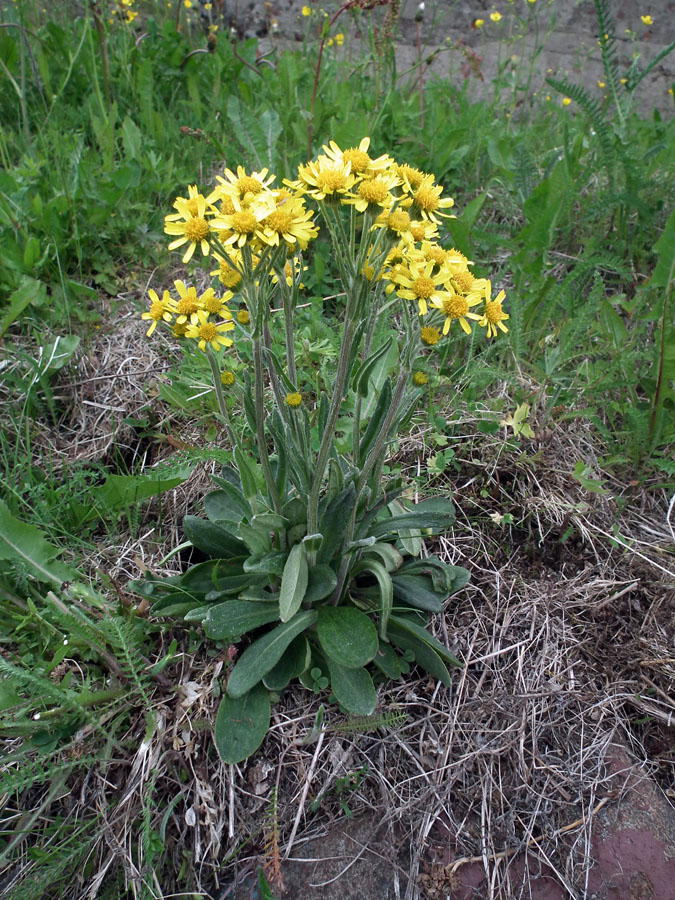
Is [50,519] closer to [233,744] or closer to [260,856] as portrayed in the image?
[233,744]

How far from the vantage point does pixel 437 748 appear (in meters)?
1.59

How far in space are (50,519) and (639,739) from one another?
196cm

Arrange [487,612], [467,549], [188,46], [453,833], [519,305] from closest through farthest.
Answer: [453,833] < [487,612] < [467,549] < [519,305] < [188,46]

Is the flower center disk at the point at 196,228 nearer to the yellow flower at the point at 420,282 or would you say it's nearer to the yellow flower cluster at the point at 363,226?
the yellow flower cluster at the point at 363,226

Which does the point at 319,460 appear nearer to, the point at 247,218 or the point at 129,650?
the point at 247,218

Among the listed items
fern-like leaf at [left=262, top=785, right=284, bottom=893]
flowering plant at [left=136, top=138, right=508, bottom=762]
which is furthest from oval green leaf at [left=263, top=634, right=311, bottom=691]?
fern-like leaf at [left=262, top=785, right=284, bottom=893]

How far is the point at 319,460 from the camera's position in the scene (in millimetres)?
1379

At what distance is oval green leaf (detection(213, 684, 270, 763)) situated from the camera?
147 centimetres

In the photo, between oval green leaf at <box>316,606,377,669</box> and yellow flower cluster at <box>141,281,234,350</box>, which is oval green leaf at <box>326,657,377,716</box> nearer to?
oval green leaf at <box>316,606,377,669</box>

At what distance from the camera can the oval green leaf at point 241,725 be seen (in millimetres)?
1474

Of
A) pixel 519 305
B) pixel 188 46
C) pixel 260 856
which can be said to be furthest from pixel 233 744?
pixel 188 46

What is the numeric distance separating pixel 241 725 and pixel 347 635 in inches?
14.0

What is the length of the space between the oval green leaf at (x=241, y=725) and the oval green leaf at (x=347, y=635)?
229mm

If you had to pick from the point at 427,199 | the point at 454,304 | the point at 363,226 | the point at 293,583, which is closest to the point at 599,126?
the point at 427,199
